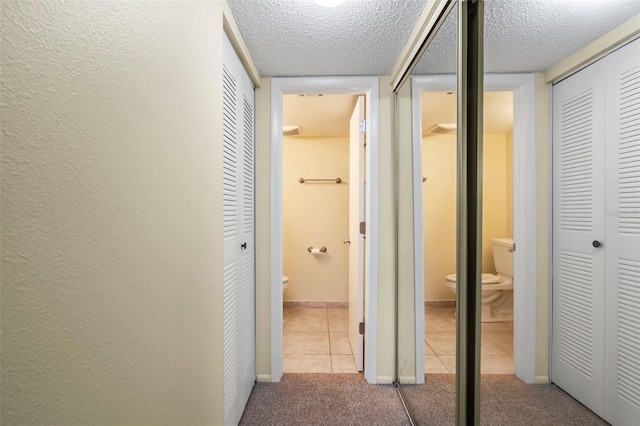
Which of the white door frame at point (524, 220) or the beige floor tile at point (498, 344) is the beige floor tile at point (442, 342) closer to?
the beige floor tile at point (498, 344)

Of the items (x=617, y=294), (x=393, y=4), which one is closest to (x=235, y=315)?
(x=617, y=294)

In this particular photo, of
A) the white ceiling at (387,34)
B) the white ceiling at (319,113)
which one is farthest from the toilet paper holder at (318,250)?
the white ceiling at (387,34)

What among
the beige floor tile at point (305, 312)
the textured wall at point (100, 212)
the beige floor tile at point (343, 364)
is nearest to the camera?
the textured wall at point (100, 212)

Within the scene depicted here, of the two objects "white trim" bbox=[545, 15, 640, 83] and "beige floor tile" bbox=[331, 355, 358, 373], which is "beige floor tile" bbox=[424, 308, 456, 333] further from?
"beige floor tile" bbox=[331, 355, 358, 373]

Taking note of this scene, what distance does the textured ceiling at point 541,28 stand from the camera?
630 millimetres

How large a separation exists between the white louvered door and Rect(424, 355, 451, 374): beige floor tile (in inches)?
25.3

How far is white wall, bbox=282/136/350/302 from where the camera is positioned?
387 centimetres

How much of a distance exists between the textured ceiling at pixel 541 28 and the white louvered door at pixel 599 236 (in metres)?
0.07

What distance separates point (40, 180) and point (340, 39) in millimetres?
1588

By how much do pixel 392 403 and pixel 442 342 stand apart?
0.81 meters

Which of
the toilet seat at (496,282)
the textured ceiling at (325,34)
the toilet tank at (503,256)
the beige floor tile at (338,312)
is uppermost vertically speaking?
the textured ceiling at (325,34)

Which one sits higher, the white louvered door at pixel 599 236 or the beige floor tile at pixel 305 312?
the white louvered door at pixel 599 236

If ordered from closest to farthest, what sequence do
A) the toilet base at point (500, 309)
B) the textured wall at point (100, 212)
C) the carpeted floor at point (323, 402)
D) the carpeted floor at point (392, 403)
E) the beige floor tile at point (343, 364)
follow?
1. the textured wall at point (100, 212)
2. the carpeted floor at point (392, 403)
3. the toilet base at point (500, 309)
4. the carpeted floor at point (323, 402)
5. the beige floor tile at point (343, 364)

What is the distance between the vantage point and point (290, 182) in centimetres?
390
